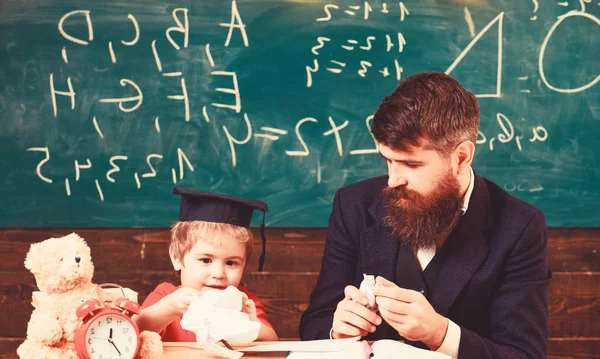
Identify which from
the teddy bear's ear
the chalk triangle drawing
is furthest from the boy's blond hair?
the chalk triangle drawing

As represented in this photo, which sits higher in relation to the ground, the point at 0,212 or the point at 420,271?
the point at 420,271

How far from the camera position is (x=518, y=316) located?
1.75 metres

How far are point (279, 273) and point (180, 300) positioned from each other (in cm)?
143

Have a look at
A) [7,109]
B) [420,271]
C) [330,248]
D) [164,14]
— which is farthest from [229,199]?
[7,109]

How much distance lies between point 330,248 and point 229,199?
1.26ft

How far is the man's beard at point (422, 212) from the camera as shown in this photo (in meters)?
1.84

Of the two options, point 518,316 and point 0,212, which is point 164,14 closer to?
point 0,212

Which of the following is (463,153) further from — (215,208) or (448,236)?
(215,208)

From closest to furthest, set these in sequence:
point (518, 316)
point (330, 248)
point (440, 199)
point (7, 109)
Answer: point (518, 316) → point (440, 199) → point (330, 248) → point (7, 109)

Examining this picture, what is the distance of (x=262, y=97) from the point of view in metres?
2.90

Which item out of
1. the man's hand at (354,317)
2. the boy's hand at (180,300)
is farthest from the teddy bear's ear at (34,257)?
the man's hand at (354,317)

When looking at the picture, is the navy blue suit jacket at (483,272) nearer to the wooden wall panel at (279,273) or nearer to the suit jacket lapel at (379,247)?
the suit jacket lapel at (379,247)

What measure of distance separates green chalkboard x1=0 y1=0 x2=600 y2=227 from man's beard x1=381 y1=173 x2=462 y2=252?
1.05 metres

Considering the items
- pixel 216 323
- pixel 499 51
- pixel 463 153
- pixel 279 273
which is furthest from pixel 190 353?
pixel 499 51
